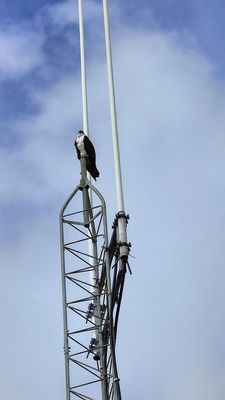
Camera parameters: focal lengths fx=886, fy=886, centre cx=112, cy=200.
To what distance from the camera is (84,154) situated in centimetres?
2419

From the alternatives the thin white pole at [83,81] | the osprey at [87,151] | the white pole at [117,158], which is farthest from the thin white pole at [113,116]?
the thin white pole at [83,81]

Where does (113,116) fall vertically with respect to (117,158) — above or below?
above

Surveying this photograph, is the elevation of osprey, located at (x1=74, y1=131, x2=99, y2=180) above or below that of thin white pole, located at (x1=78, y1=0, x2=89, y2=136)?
below

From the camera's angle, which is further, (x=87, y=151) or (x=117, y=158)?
(x=87, y=151)

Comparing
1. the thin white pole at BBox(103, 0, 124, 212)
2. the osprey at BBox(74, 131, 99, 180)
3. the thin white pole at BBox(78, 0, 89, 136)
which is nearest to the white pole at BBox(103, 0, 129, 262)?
the thin white pole at BBox(103, 0, 124, 212)

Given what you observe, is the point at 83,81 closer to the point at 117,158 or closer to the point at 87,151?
the point at 87,151

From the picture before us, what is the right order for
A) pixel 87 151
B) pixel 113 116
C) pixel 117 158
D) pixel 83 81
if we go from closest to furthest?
pixel 117 158
pixel 113 116
pixel 87 151
pixel 83 81

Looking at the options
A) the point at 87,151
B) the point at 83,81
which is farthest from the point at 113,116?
the point at 83,81

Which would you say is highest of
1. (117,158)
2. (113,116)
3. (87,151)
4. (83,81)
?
(83,81)

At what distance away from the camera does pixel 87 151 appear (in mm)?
24219

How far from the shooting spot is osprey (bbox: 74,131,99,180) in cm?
2419

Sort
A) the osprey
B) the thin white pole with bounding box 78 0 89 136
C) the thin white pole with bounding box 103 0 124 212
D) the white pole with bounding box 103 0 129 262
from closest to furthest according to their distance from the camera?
the white pole with bounding box 103 0 129 262 < the thin white pole with bounding box 103 0 124 212 < the osprey < the thin white pole with bounding box 78 0 89 136

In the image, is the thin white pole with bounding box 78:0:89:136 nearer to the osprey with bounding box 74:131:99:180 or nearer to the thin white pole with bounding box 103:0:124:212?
the osprey with bounding box 74:131:99:180

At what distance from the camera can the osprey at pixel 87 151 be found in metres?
24.2
